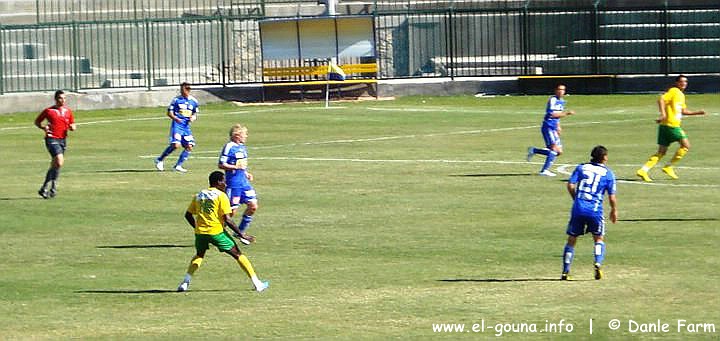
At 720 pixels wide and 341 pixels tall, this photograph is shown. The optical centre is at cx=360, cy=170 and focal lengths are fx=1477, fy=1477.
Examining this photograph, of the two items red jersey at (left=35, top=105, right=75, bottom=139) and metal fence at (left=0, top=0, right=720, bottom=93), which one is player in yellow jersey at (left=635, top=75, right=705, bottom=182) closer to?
red jersey at (left=35, top=105, right=75, bottom=139)

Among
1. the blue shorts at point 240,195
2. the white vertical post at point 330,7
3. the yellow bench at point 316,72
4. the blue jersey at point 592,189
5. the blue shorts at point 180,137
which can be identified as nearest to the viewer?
the blue jersey at point 592,189

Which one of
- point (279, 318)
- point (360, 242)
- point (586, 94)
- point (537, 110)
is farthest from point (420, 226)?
point (586, 94)

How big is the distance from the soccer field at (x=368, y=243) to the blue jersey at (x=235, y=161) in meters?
0.95

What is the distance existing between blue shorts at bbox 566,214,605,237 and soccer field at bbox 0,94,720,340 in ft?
2.23

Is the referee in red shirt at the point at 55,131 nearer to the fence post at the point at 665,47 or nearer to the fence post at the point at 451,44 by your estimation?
the fence post at the point at 451,44

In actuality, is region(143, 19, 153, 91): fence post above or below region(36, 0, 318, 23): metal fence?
below

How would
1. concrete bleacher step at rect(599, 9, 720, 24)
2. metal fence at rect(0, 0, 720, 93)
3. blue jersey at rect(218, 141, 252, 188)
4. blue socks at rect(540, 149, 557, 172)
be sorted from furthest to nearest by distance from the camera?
concrete bleacher step at rect(599, 9, 720, 24)
metal fence at rect(0, 0, 720, 93)
blue socks at rect(540, 149, 557, 172)
blue jersey at rect(218, 141, 252, 188)

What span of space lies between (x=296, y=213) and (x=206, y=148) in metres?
12.1

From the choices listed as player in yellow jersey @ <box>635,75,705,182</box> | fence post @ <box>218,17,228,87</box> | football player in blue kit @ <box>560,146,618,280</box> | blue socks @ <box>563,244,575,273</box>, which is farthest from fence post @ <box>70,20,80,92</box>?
football player in blue kit @ <box>560,146,618,280</box>

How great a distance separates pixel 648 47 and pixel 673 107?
22.8 m

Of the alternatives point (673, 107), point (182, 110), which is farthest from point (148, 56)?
point (673, 107)

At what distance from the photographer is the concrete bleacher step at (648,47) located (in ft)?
166

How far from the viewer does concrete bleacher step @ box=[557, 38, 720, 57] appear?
50562 mm

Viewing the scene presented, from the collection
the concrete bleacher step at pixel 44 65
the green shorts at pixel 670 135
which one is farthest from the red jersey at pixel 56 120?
the concrete bleacher step at pixel 44 65
